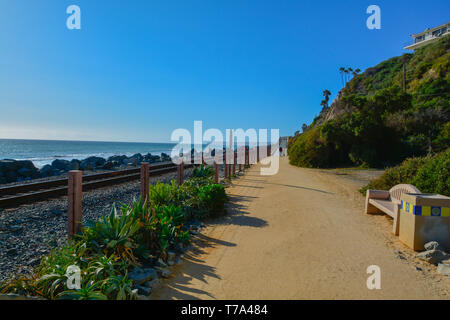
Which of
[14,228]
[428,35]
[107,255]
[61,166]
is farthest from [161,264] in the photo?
[428,35]

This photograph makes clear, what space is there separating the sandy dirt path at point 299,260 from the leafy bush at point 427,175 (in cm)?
136

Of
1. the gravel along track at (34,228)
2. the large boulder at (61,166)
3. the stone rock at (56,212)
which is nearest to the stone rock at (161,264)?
the gravel along track at (34,228)

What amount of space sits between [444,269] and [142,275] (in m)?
4.05

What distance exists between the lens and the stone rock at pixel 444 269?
3575mm

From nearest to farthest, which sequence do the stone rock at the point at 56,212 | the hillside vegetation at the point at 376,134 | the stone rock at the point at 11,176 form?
the stone rock at the point at 56,212, the stone rock at the point at 11,176, the hillside vegetation at the point at 376,134

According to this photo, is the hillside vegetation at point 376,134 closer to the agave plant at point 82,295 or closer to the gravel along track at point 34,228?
the gravel along track at point 34,228

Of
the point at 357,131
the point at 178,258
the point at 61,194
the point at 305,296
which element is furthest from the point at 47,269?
the point at 357,131

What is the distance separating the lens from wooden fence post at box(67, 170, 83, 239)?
11.9 ft

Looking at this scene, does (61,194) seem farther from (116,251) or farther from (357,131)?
(357,131)

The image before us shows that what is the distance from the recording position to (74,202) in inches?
146

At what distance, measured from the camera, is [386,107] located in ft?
66.5

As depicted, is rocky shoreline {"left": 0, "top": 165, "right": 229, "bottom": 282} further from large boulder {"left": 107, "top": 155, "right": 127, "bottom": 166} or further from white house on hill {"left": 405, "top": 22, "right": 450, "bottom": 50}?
white house on hill {"left": 405, "top": 22, "right": 450, "bottom": 50}
